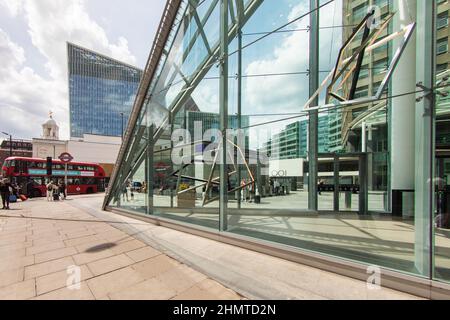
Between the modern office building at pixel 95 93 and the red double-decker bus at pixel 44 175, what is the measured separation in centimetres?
5458

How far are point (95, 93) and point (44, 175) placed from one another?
68.4 metres

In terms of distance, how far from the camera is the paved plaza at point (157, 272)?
3.15 meters

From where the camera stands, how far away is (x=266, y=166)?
9789 mm

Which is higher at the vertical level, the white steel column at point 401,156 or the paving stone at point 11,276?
the white steel column at point 401,156

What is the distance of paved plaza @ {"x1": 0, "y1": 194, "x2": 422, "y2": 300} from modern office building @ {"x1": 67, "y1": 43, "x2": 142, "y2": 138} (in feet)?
251

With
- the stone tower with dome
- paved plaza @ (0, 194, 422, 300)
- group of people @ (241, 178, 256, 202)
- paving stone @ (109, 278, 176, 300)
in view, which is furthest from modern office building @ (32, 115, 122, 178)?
paving stone @ (109, 278, 176, 300)

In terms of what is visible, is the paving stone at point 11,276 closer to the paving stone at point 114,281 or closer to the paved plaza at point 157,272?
the paved plaza at point 157,272

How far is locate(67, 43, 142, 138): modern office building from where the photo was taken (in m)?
74.8

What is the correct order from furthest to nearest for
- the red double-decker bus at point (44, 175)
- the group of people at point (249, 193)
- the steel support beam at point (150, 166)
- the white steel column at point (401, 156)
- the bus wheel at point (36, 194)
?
the bus wheel at point (36, 194) < the red double-decker bus at point (44, 175) < the group of people at point (249, 193) < the steel support beam at point (150, 166) < the white steel column at point (401, 156)

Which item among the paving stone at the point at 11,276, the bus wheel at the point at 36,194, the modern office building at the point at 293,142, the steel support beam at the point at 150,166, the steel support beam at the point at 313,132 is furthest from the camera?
the bus wheel at the point at 36,194

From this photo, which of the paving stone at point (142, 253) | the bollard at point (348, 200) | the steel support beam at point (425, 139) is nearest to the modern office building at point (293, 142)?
the bollard at point (348, 200)

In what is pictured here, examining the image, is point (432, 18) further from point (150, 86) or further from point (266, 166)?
point (150, 86)

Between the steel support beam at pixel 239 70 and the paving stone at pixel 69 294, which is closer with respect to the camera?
the paving stone at pixel 69 294
